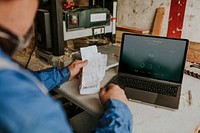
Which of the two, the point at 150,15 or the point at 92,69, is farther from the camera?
the point at 150,15

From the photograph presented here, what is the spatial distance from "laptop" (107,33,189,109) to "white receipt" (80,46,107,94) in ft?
0.33

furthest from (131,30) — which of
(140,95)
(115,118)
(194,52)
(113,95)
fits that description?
(115,118)

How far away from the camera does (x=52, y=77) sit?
1.14 meters

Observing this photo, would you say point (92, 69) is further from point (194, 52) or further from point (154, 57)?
point (194, 52)

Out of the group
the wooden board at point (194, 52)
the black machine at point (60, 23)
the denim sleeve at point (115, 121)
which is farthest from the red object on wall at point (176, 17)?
the denim sleeve at point (115, 121)

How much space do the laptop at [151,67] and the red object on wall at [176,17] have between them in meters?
0.68

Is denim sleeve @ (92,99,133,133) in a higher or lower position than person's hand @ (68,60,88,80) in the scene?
lower

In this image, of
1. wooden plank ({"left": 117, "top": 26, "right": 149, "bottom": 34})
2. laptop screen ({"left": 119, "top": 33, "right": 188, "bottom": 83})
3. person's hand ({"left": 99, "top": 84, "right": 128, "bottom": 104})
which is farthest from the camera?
wooden plank ({"left": 117, "top": 26, "right": 149, "bottom": 34})

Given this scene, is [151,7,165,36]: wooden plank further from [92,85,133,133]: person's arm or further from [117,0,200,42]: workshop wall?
[92,85,133,133]: person's arm

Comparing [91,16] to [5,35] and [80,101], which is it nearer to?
[80,101]

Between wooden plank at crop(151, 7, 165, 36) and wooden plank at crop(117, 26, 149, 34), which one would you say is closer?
wooden plank at crop(151, 7, 165, 36)

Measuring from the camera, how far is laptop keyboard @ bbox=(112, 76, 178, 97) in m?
1.10

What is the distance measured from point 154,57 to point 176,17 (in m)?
0.73

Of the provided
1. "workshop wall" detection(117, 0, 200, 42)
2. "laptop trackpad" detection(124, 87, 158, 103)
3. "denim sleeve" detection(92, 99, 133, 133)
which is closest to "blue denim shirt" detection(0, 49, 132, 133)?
"denim sleeve" detection(92, 99, 133, 133)
